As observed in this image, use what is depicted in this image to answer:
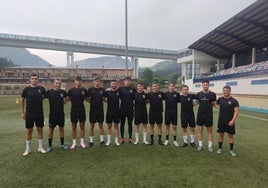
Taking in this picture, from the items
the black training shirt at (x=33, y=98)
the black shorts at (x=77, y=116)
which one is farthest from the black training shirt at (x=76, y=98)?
the black training shirt at (x=33, y=98)

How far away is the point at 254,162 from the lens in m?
5.85

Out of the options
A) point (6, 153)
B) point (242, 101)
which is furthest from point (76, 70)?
point (6, 153)

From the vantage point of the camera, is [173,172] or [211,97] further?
[211,97]

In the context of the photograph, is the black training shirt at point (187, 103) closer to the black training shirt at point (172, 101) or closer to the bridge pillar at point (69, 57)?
the black training shirt at point (172, 101)

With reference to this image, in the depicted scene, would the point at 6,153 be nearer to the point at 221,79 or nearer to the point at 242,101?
the point at 242,101

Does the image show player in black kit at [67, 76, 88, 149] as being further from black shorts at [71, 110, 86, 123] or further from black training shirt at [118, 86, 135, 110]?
black training shirt at [118, 86, 135, 110]

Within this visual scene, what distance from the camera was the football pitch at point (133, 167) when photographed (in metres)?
4.57

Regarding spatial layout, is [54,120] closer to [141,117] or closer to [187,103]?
[141,117]

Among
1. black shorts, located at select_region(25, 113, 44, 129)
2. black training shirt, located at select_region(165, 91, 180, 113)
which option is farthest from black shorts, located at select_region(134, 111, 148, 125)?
black shorts, located at select_region(25, 113, 44, 129)

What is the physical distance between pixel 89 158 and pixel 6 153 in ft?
7.65

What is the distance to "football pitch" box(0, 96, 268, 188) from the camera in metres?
4.57

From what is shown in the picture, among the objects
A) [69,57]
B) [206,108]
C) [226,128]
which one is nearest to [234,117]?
[226,128]

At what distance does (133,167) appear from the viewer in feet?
17.4

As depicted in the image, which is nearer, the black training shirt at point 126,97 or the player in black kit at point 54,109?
the player in black kit at point 54,109
